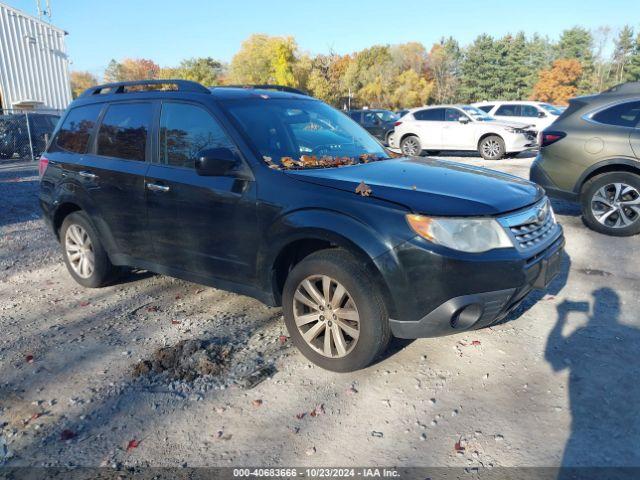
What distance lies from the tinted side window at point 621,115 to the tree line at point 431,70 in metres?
47.1

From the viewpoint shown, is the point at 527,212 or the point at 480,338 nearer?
the point at 527,212

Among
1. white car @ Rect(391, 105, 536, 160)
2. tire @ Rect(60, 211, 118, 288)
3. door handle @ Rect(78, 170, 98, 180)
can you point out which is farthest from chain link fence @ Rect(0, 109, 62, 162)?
door handle @ Rect(78, 170, 98, 180)

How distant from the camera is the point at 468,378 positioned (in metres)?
3.26

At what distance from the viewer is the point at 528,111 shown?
18016 mm

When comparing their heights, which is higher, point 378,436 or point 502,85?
point 502,85

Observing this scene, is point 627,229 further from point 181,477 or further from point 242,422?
point 181,477

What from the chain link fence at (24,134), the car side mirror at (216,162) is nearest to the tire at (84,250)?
the car side mirror at (216,162)

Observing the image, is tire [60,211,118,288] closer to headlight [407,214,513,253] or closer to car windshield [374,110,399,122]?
headlight [407,214,513,253]

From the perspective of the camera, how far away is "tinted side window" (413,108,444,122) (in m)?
15.9

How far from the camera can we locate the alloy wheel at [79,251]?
16.0 ft

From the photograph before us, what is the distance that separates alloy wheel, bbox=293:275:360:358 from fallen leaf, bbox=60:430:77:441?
4.83ft

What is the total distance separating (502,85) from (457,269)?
239ft

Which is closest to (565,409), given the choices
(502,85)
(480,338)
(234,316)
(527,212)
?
(480,338)

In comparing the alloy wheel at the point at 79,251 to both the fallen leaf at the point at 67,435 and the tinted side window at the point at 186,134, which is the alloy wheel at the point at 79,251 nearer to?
the tinted side window at the point at 186,134
